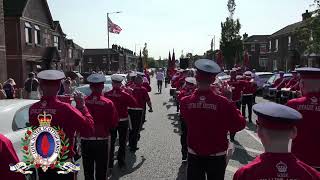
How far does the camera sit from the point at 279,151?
8.93 feet

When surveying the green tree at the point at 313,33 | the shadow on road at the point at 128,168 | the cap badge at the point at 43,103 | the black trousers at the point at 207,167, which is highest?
the green tree at the point at 313,33

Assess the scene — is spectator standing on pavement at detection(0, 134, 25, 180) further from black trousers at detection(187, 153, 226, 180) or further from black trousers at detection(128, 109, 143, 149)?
black trousers at detection(128, 109, 143, 149)

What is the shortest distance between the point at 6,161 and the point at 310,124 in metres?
3.12

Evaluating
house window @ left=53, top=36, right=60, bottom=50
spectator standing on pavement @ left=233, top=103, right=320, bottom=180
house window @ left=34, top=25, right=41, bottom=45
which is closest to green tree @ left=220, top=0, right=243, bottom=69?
house window @ left=53, top=36, right=60, bottom=50

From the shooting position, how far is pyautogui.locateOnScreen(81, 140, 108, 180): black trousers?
6418 millimetres

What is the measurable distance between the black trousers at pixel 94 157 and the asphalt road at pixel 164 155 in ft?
5.54

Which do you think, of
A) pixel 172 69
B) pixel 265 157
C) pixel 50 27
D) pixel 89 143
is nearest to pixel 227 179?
pixel 89 143

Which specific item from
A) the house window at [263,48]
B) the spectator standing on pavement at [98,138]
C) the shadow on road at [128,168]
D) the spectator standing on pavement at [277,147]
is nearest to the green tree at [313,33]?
the shadow on road at [128,168]

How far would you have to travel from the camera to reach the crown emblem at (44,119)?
4.51 meters

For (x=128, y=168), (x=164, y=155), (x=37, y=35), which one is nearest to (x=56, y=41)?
(x=37, y=35)

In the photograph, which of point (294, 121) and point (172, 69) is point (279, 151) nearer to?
point (294, 121)

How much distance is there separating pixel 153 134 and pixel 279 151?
10614mm

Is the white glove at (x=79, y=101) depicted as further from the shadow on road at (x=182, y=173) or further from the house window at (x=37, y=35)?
the house window at (x=37, y=35)

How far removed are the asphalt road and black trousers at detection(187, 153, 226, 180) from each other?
117 inches
